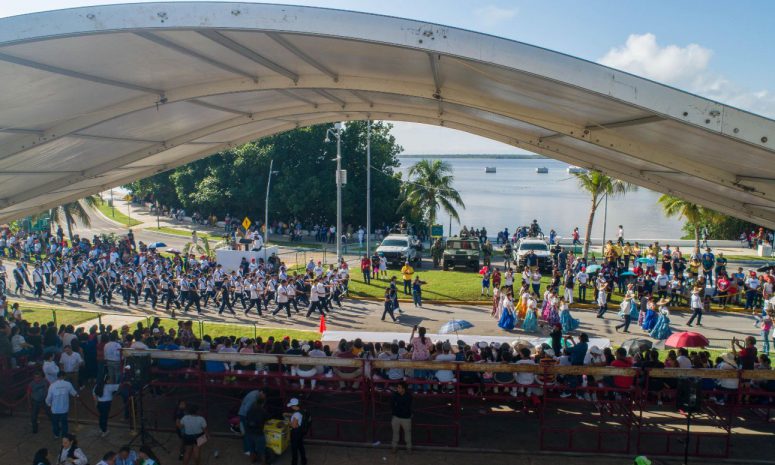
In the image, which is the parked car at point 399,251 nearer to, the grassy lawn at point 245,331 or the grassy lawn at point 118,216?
the grassy lawn at point 245,331

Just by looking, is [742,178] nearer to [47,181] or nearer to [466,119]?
[466,119]

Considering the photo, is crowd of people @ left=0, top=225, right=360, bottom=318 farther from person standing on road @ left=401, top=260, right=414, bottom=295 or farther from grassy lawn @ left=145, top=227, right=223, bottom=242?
grassy lawn @ left=145, top=227, right=223, bottom=242

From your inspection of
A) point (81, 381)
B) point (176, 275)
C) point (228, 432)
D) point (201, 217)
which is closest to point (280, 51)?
point (228, 432)

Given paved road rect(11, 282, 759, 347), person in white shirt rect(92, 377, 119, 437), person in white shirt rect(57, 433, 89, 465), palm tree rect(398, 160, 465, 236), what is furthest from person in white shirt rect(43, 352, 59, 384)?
palm tree rect(398, 160, 465, 236)

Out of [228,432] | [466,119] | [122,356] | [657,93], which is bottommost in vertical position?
[228,432]

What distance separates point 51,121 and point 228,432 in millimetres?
7661

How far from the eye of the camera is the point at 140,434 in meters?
9.57

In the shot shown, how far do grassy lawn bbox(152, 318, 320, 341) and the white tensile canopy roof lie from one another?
5935mm

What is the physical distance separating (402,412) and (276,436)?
7.15 feet

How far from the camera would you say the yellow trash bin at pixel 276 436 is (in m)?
8.99

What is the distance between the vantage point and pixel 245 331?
1772 cm

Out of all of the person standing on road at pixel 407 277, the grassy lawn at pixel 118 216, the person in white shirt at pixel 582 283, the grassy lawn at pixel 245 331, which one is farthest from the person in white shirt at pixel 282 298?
the grassy lawn at pixel 118 216

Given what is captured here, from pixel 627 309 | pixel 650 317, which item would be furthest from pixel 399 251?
pixel 650 317

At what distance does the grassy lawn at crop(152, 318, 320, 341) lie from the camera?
56.1ft
